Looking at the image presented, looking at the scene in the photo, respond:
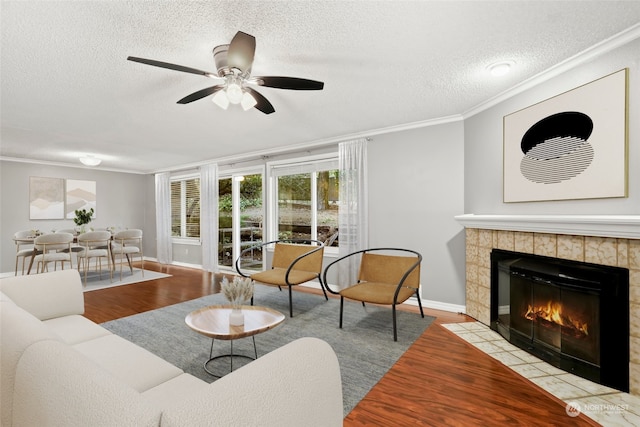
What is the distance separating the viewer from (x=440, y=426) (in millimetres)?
1707

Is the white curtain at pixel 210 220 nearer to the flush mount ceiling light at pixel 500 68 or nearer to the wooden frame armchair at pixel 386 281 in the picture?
the wooden frame armchair at pixel 386 281

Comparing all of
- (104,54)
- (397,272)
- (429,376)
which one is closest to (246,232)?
(397,272)

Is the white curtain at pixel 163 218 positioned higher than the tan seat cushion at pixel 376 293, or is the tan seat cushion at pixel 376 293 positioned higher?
the white curtain at pixel 163 218

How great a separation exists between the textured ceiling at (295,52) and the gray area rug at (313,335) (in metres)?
2.37

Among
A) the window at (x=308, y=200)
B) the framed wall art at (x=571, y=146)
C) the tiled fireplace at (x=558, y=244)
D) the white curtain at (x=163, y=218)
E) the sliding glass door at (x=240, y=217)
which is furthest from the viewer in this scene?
the white curtain at (x=163, y=218)

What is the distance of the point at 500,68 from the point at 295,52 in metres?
1.68

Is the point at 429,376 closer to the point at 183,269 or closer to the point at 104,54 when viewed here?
the point at 104,54

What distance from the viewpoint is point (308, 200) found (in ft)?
16.5

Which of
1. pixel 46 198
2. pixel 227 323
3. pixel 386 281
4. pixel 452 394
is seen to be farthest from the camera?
pixel 46 198

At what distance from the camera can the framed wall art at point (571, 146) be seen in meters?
2.09

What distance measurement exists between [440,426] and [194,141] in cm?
471

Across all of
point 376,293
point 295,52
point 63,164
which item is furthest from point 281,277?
point 63,164

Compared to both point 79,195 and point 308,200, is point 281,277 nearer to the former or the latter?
point 308,200

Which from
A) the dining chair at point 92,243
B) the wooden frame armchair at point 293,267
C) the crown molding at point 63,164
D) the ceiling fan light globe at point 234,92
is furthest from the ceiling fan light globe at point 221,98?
the crown molding at point 63,164
